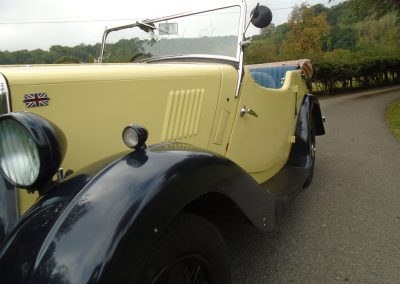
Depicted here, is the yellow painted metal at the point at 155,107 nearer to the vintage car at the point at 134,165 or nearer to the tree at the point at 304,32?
the vintage car at the point at 134,165

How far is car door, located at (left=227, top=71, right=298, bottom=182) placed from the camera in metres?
2.99

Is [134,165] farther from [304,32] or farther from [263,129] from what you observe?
[304,32]

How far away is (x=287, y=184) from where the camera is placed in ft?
10.9

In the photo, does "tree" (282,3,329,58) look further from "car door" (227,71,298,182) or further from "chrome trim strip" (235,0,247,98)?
"chrome trim strip" (235,0,247,98)

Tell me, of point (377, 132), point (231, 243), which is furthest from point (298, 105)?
point (377, 132)

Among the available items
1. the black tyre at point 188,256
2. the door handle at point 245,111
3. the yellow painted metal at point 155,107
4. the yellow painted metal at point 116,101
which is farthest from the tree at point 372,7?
the black tyre at point 188,256

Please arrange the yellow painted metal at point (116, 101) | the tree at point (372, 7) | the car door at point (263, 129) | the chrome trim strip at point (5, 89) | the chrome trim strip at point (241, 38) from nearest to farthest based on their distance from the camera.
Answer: the chrome trim strip at point (5, 89) < the yellow painted metal at point (116, 101) < the chrome trim strip at point (241, 38) < the car door at point (263, 129) < the tree at point (372, 7)

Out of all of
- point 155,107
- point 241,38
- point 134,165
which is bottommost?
point 134,165

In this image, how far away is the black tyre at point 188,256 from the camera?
156 centimetres

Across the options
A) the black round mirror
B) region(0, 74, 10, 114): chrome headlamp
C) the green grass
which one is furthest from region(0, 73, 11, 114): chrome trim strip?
the green grass

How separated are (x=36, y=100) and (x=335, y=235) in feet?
8.48

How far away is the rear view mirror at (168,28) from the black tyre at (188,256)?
6.69 feet

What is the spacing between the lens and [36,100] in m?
1.88

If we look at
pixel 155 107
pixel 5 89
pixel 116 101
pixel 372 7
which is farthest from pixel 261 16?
pixel 372 7
